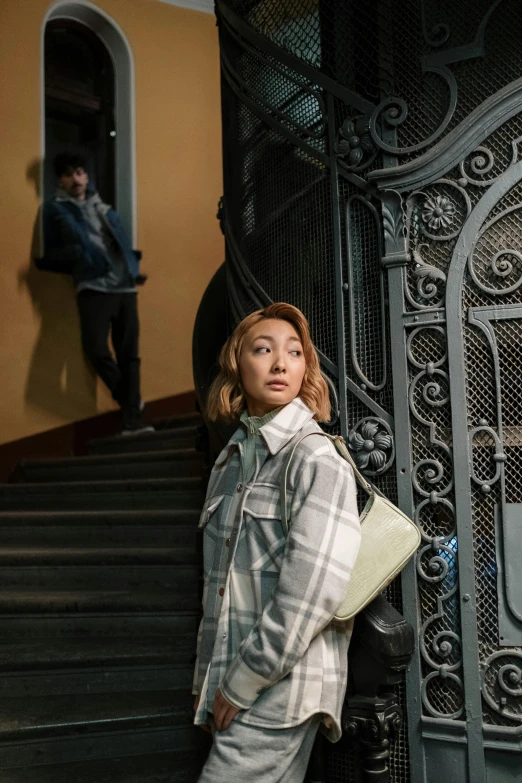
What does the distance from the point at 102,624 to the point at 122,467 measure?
4.84ft

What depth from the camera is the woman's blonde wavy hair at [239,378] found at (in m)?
2.04

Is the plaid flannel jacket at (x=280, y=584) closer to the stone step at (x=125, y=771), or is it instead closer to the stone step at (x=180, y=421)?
the stone step at (x=125, y=771)

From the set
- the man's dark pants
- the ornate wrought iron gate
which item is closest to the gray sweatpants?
the ornate wrought iron gate

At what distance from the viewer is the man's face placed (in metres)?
5.63

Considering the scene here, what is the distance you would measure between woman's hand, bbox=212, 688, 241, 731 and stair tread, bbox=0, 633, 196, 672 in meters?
1.07

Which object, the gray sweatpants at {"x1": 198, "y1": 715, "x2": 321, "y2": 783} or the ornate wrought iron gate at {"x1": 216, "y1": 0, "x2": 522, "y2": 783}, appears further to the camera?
the ornate wrought iron gate at {"x1": 216, "y1": 0, "x2": 522, "y2": 783}

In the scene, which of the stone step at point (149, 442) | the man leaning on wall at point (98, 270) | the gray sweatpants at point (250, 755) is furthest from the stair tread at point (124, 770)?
the man leaning on wall at point (98, 270)

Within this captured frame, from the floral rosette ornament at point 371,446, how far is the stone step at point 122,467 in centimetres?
199

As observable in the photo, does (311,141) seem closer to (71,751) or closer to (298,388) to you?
(298,388)

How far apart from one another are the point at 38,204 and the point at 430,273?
164 inches

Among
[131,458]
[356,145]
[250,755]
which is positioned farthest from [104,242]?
[250,755]

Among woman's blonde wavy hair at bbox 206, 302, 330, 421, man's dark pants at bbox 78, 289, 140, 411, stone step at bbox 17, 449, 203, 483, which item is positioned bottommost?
stone step at bbox 17, 449, 203, 483

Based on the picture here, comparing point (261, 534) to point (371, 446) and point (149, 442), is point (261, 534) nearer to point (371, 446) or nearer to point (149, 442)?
point (371, 446)

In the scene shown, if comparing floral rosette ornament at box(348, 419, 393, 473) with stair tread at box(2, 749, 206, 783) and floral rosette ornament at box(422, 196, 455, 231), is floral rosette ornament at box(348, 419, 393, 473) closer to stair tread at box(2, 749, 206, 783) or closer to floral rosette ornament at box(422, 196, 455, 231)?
floral rosette ornament at box(422, 196, 455, 231)
